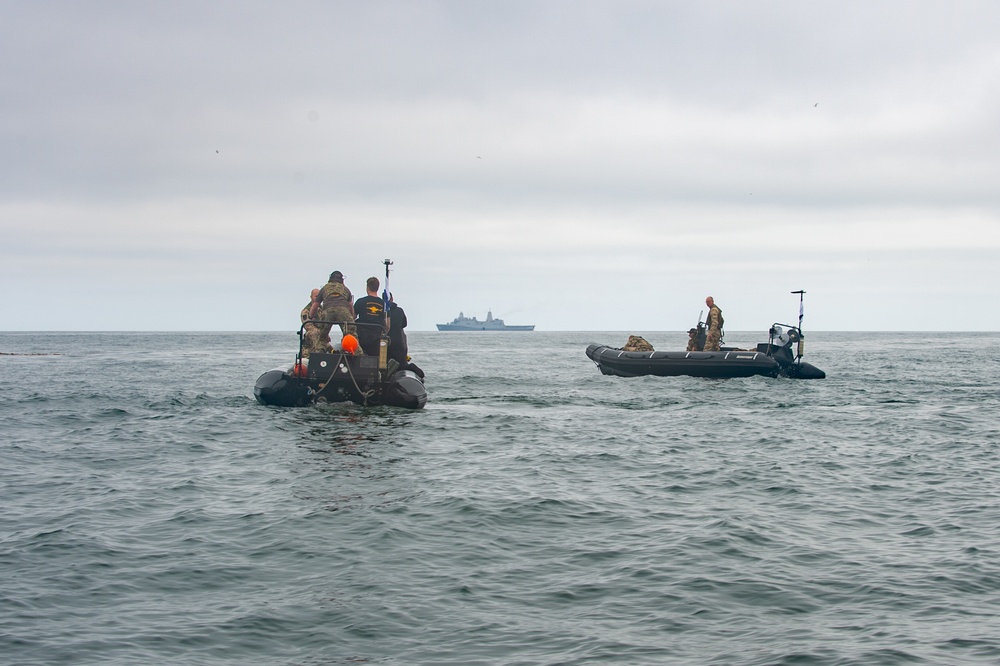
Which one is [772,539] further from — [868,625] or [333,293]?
[333,293]

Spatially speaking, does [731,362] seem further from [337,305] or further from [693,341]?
[337,305]

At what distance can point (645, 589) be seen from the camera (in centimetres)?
704

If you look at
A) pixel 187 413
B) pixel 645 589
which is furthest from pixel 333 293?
pixel 645 589

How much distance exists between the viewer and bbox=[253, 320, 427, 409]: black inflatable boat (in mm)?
17094

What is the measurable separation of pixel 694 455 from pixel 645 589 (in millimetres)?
7199

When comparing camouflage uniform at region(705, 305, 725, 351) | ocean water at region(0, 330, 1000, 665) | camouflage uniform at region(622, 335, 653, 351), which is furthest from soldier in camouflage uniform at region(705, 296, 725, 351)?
ocean water at region(0, 330, 1000, 665)

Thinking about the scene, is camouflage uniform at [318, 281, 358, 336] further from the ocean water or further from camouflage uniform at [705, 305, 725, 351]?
camouflage uniform at [705, 305, 725, 351]

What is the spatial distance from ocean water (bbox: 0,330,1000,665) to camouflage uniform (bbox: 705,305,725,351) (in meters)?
9.99

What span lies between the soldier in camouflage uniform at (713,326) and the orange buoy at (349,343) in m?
A: 13.8

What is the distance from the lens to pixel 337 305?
56.9ft

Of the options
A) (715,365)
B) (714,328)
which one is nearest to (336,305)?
(715,365)

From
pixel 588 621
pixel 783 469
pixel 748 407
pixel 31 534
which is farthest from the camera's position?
pixel 748 407

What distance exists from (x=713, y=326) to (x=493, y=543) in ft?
67.0

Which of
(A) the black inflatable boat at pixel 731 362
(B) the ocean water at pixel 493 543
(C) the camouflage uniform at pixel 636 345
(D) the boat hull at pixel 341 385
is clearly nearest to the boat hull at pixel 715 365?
(A) the black inflatable boat at pixel 731 362
